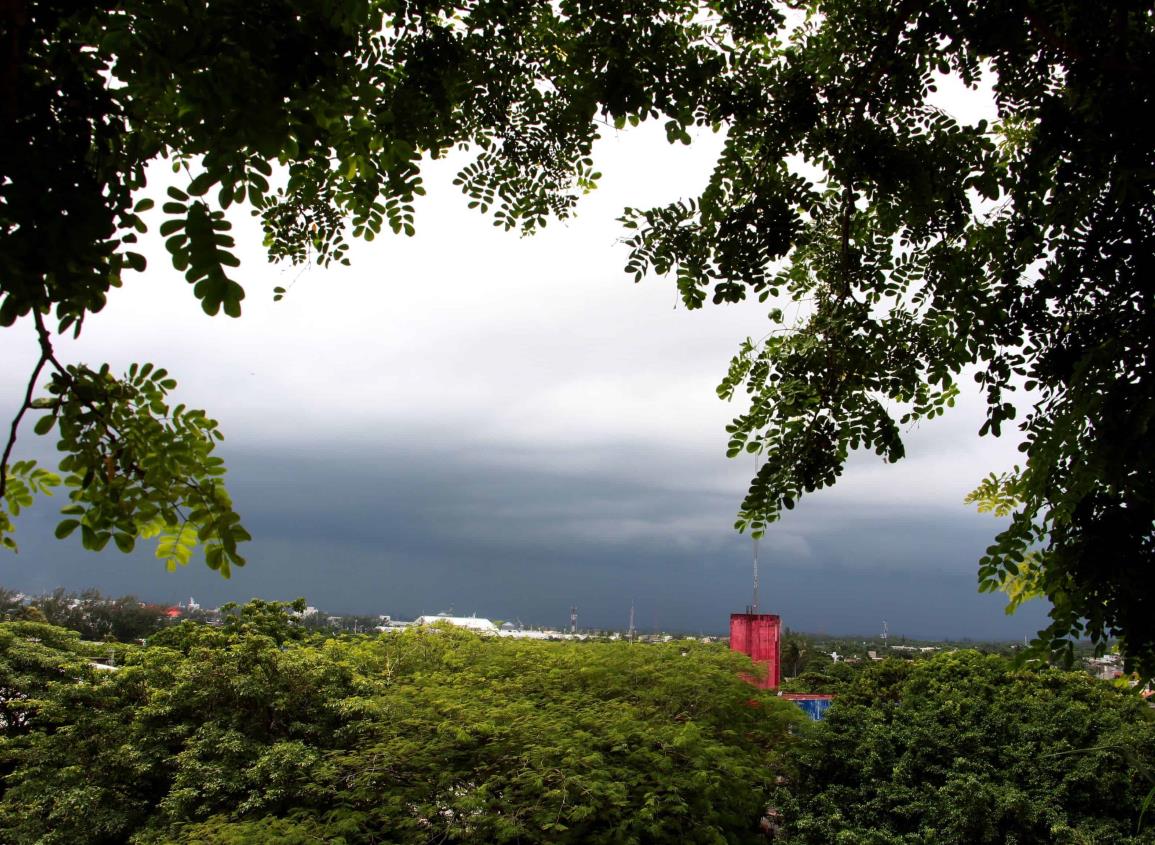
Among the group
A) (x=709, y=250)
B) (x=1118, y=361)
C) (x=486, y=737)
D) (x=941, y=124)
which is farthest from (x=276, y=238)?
(x=486, y=737)

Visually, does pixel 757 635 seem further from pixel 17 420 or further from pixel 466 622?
pixel 17 420

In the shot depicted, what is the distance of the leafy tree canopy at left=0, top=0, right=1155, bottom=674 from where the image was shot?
2.73 ft

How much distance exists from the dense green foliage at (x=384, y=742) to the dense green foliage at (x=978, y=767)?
1.62ft

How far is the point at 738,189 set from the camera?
9.12 feet

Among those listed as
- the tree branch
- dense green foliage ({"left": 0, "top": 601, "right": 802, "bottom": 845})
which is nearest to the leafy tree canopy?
the tree branch

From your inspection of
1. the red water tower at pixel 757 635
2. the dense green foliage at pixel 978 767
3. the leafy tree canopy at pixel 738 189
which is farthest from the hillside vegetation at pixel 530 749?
the leafy tree canopy at pixel 738 189

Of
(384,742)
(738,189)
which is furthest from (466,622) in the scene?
(738,189)

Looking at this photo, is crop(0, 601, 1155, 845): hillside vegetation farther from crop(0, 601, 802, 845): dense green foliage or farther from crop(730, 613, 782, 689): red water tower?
crop(730, 613, 782, 689): red water tower

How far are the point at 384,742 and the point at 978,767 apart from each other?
14.6 feet

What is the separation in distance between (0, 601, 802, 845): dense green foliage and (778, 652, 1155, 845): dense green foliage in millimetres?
492

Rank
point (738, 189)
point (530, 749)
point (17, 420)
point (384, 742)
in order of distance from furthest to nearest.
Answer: point (384, 742) → point (530, 749) → point (738, 189) → point (17, 420)

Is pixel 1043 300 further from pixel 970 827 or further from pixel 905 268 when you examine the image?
pixel 970 827

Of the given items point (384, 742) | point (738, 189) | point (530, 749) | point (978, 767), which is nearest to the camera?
point (738, 189)

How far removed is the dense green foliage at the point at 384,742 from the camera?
4.86 meters
